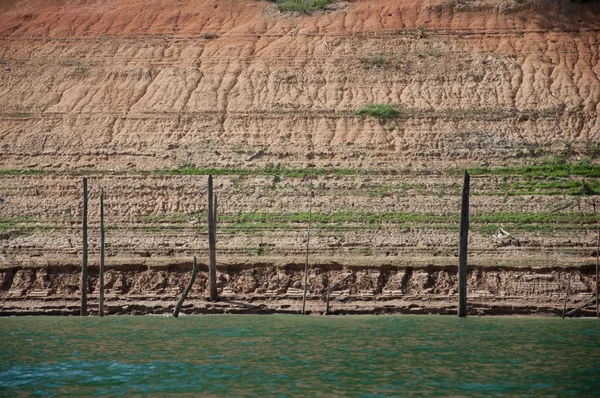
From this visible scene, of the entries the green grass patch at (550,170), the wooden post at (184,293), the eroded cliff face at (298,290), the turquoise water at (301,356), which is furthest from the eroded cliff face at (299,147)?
the turquoise water at (301,356)

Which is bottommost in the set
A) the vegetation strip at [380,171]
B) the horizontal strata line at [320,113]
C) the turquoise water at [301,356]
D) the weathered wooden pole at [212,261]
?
the turquoise water at [301,356]

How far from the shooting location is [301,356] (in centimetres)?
1970

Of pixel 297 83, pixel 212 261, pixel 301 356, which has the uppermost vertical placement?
pixel 297 83

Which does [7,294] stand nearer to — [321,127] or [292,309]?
[292,309]

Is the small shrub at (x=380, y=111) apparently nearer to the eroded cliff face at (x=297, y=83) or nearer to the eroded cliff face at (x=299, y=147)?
the eroded cliff face at (x=297, y=83)

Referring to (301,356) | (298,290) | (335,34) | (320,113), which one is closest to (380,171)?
(320,113)

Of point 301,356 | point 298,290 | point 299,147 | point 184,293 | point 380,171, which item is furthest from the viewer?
point 299,147

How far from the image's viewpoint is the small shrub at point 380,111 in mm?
41250

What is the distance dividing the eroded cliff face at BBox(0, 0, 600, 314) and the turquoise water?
266 centimetres

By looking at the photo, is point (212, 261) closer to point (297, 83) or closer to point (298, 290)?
point (298, 290)

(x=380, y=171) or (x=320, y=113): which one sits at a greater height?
(x=320, y=113)

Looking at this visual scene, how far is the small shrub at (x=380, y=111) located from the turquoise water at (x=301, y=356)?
52.5 ft

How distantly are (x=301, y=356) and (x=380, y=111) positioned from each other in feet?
77.4

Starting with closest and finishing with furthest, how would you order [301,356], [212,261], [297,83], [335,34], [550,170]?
[301,356] < [212,261] < [550,170] < [297,83] < [335,34]
